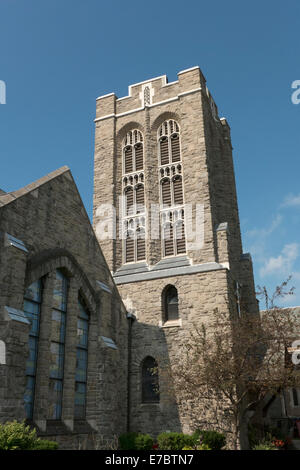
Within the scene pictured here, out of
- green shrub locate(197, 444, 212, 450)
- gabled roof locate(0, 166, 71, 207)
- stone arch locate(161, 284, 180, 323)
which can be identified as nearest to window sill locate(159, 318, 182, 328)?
stone arch locate(161, 284, 180, 323)

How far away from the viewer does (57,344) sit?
1448 cm

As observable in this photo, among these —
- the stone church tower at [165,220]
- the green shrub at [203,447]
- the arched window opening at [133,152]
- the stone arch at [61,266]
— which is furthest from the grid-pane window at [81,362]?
the arched window opening at [133,152]

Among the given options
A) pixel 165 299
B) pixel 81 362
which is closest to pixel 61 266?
pixel 81 362

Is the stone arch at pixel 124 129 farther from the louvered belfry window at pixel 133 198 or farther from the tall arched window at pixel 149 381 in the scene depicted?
the tall arched window at pixel 149 381

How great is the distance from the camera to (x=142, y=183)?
25016 millimetres

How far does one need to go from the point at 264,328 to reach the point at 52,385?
8279mm

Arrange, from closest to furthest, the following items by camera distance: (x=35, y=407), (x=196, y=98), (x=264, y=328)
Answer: (x=35, y=407), (x=264, y=328), (x=196, y=98)

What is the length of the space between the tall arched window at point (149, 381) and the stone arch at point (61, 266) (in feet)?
16.4

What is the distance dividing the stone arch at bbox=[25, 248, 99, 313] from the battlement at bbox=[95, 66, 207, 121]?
14.1 m

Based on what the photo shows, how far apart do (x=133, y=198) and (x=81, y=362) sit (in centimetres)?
1168

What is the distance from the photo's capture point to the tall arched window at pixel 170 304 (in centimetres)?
2072

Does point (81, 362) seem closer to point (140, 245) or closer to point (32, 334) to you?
point (32, 334)
